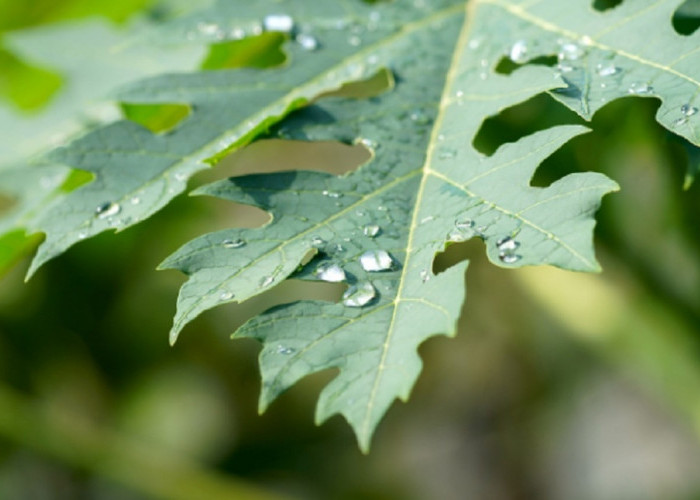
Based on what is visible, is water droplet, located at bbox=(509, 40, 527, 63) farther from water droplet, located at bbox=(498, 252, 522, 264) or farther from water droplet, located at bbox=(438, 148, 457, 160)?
water droplet, located at bbox=(498, 252, 522, 264)

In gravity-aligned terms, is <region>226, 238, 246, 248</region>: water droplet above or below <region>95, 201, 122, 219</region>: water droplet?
above

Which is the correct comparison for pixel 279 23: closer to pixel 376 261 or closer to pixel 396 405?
pixel 376 261

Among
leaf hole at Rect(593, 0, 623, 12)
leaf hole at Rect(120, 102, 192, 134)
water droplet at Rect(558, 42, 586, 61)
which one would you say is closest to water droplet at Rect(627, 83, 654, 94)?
water droplet at Rect(558, 42, 586, 61)

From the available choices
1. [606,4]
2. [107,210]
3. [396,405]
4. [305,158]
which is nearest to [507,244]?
[107,210]

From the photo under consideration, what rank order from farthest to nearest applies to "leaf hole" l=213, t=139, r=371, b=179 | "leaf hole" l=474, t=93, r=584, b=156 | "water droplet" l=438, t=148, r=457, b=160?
"leaf hole" l=213, t=139, r=371, b=179 → "leaf hole" l=474, t=93, r=584, b=156 → "water droplet" l=438, t=148, r=457, b=160

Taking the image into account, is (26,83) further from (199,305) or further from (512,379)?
(512,379)

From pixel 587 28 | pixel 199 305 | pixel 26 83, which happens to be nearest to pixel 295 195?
pixel 199 305
